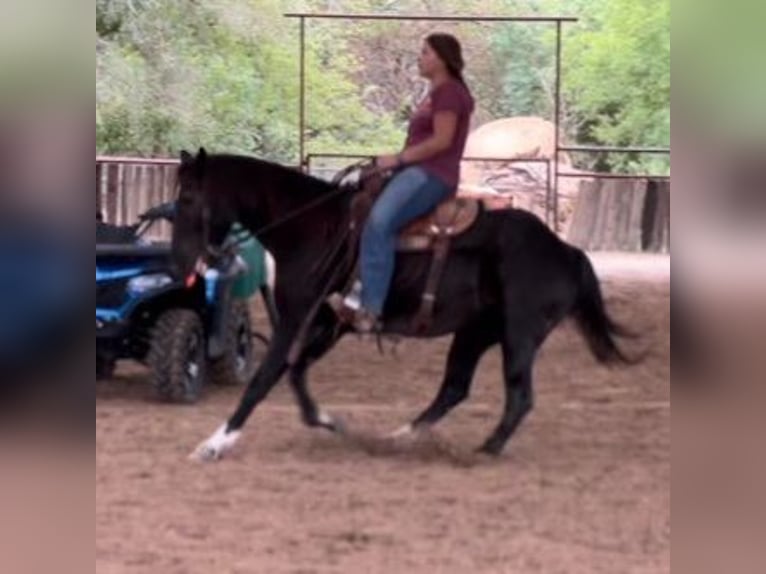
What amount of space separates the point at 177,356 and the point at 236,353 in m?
1.03

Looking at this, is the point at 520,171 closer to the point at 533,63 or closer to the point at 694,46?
the point at 533,63

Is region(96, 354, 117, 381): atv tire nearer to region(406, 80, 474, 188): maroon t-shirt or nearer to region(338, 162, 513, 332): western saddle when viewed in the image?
region(338, 162, 513, 332): western saddle

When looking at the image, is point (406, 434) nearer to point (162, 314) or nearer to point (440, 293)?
point (440, 293)

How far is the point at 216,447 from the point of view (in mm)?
6906

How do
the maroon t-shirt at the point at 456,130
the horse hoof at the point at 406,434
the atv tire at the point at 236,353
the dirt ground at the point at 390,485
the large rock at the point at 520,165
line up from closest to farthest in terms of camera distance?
the dirt ground at the point at 390,485, the maroon t-shirt at the point at 456,130, the horse hoof at the point at 406,434, the atv tire at the point at 236,353, the large rock at the point at 520,165

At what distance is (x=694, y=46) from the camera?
1956mm

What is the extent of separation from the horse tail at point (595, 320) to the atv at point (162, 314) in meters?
1.75

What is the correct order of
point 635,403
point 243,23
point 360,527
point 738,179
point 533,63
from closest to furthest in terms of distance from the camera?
point 738,179 < point 360,527 < point 635,403 < point 243,23 < point 533,63

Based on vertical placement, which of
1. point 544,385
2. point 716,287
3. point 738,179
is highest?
point 738,179

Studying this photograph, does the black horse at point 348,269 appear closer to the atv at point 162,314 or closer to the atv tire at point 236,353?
the atv at point 162,314

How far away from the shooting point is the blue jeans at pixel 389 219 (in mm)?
6875

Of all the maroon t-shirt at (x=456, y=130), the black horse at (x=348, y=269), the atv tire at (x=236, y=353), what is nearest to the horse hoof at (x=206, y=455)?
the black horse at (x=348, y=269)

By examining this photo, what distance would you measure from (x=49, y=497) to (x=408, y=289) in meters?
5.02

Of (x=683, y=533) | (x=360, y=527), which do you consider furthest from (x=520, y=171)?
(x=683, y=533)
